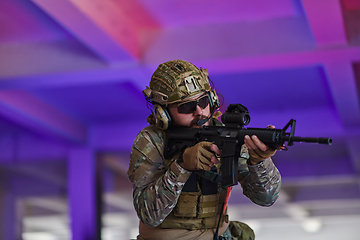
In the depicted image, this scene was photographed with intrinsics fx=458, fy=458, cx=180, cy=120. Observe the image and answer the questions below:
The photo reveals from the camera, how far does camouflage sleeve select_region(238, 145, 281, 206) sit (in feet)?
5.73

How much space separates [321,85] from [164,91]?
4.29 meters

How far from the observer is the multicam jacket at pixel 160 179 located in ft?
5.64

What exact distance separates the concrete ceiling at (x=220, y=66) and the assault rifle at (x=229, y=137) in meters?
1.99

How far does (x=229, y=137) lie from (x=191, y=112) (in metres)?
0.26

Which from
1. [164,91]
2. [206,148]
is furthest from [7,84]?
[206,148]

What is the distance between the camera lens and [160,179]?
175cm

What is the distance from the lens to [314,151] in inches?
274

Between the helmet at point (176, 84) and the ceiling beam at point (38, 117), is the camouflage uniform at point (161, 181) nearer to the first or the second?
the helmet at point (176, 84)

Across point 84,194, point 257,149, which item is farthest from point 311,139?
point 84,194

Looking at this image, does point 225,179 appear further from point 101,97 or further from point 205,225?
point 101,97

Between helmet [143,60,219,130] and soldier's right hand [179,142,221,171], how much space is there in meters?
0.25

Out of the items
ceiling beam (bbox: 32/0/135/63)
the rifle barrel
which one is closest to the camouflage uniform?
the rifle barrel

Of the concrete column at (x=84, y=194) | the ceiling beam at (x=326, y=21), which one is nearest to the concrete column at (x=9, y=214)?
the concrete column at (x=84, y=194)

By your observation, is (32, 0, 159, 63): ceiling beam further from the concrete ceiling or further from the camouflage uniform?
the camouflage uniform
